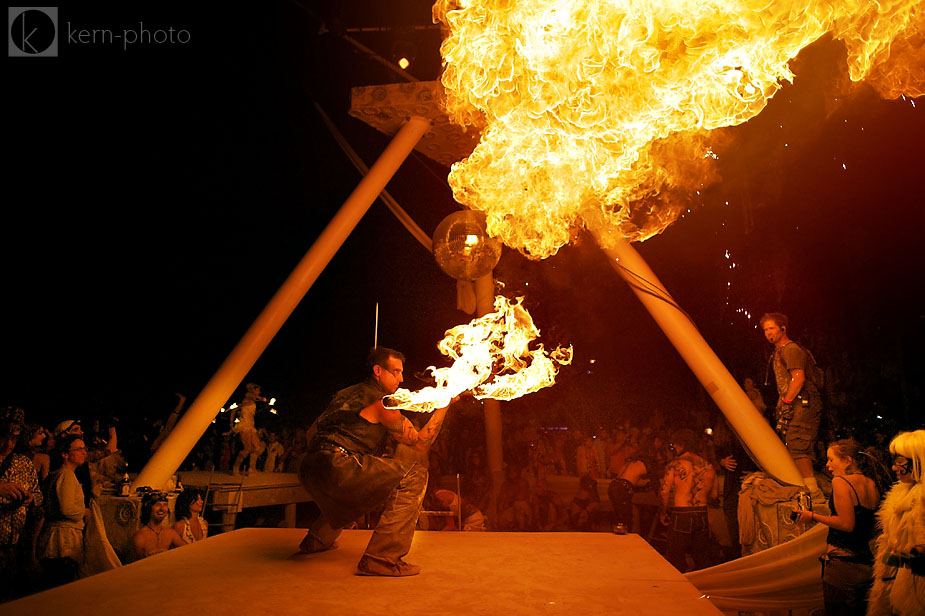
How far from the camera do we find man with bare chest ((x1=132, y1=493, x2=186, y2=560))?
6.36 meters

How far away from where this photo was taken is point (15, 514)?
5555 mm

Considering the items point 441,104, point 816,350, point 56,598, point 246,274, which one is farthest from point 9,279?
point 816,350

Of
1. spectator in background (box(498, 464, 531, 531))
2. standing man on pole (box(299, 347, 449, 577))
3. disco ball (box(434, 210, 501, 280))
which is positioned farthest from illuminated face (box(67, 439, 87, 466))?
spectator in background (box(498, 464, 531, 531))

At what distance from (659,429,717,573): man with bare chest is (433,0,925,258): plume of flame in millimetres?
3093

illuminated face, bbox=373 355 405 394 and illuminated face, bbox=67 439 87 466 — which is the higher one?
illuminated face, bbox=373 355 405 394

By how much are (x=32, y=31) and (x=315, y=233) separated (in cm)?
587

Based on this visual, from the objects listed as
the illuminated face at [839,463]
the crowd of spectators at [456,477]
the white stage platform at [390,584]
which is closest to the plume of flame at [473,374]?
the white stage platform at [390,584]

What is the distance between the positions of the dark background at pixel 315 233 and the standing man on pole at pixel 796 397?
2.99 metres

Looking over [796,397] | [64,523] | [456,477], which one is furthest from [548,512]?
[64,523]

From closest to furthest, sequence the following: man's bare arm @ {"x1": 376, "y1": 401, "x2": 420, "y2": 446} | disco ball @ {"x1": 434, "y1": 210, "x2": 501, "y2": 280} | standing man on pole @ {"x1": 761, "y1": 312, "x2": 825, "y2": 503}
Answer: man's bare arm @ {"x1": 376, "y1": 401, "x2": 420, "y2": 446}, standing man on pole @ {"x1": 761, "y1": 312, "x2": 825, "y2": 503}, disco ball @ {"x1": 434, "y1": 210, "x2": 501, "y2": 280}

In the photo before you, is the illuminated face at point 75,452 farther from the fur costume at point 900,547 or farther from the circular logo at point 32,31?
the fur costume at point 900,547

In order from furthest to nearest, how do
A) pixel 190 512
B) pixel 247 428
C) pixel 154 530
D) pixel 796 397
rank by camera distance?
pixel 247 428, pixel 190 512, pixel 154 530, pixel 796 397

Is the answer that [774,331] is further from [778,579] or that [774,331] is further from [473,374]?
[473,374]

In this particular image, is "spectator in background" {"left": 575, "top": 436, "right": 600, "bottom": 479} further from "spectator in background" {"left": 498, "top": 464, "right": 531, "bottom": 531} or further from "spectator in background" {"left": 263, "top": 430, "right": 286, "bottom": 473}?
"spectator in background" {"left": 263, "top": 430, "right": 286, "bottom": 473}
